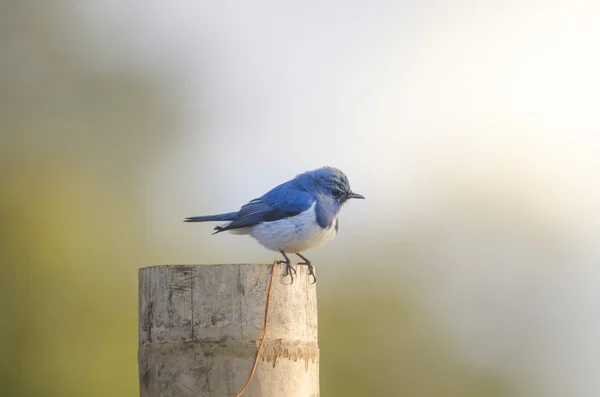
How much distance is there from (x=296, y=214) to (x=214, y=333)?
2.62 meters

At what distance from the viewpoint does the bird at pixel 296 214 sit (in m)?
7.47

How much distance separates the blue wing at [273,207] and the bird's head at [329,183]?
16 cm

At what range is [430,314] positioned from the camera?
14305mm

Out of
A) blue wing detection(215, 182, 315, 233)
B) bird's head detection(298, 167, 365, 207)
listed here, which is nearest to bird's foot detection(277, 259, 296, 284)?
blue wing detection(215, 182, 315, 233)

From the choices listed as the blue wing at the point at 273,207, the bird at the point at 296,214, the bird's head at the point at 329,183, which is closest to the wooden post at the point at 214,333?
the bird at the point at 296,214

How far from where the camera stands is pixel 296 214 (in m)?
7.60

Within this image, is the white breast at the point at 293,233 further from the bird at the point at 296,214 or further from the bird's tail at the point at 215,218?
the bird's tail at the point at 215,218

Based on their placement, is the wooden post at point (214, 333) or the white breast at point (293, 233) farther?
the white breast at point (293, 233)

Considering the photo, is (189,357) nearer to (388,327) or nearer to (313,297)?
(313,297)

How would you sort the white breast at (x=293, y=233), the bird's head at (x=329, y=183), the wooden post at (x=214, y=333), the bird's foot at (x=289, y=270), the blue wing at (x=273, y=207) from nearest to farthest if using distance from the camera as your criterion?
the wooden post at (x=214, y=333) < the bird's foot at (x=289, y=270) < the white breast at (x=293, y=233) < the blue wing at (x=273, y=207) < the bird's head at (x=329, y=183)

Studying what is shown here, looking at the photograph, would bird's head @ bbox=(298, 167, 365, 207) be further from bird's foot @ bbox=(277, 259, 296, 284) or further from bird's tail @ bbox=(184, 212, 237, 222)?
bird's foot @ bbox=(277, 259, 296, 284)

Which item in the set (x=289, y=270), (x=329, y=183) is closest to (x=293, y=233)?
(x=329, y=183)

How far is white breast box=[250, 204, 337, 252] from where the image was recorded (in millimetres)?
7438

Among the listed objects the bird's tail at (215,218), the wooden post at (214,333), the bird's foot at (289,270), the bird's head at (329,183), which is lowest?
the wooden post at (214,333)
